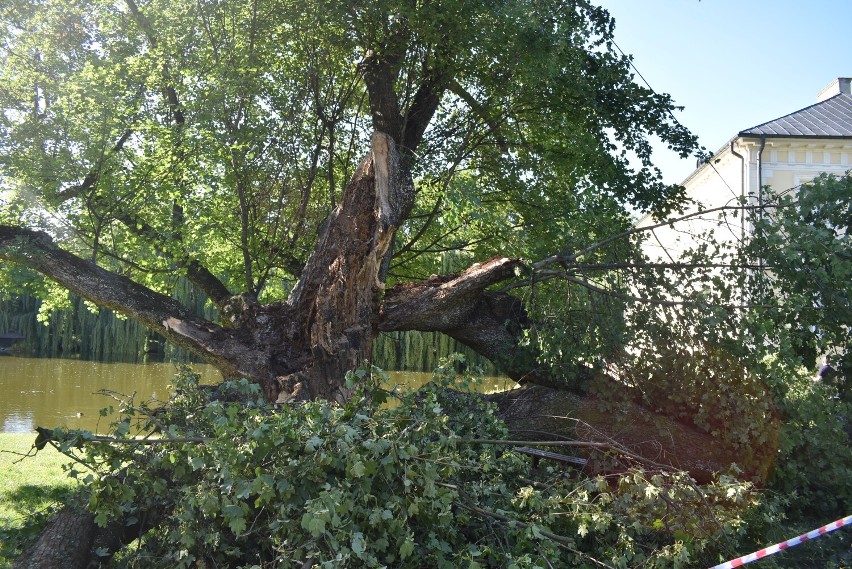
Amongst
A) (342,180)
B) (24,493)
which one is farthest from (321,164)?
(24,493)

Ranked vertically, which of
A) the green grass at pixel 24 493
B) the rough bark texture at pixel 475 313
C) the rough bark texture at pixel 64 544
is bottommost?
the green grass at pixel 24 493

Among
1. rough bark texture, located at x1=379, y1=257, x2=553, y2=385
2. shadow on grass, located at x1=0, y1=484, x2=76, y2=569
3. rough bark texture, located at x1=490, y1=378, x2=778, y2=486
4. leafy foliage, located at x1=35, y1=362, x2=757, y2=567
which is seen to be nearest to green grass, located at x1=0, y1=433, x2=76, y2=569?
shadow on grass, located at x1=0, y1=484, x2=76, y2=569

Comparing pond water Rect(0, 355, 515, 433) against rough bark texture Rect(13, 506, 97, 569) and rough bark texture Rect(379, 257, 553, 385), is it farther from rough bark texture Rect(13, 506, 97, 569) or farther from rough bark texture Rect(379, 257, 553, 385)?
rough bark texture Rect(13, 506, 97, 569)

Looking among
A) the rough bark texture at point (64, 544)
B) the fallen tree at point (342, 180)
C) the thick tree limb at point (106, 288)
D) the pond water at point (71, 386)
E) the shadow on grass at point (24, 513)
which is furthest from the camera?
the pond water at point (71, 386)

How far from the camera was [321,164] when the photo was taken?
10.1 metres

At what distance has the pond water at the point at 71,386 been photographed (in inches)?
507

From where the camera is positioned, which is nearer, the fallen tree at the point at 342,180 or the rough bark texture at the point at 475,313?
the fallen tree at the point at 342,180

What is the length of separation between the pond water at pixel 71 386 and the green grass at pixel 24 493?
3.57 ft

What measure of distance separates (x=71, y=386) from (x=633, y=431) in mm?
15143

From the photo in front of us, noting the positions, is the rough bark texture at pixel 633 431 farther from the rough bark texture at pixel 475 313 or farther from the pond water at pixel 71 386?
the pond water at pixel 71 386

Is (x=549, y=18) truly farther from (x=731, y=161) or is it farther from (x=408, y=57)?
(x=731, y=161)

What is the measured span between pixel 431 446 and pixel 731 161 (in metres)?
19.1

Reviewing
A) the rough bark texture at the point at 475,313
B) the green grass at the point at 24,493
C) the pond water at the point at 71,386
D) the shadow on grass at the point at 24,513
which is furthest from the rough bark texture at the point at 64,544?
the pond water at the point at 71,386

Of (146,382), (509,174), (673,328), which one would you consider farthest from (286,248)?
(146,382)
